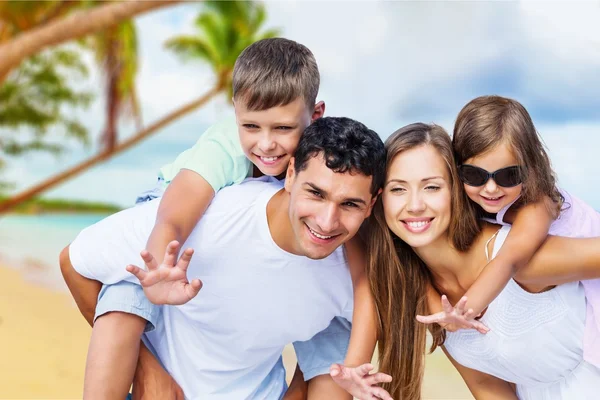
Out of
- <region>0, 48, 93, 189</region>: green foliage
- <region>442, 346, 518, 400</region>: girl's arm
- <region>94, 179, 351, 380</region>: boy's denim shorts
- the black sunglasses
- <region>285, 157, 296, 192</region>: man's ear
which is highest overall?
the black sunglasses

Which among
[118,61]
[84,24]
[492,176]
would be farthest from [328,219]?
[118,61]

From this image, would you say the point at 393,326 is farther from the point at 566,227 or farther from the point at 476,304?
the point at 566,227

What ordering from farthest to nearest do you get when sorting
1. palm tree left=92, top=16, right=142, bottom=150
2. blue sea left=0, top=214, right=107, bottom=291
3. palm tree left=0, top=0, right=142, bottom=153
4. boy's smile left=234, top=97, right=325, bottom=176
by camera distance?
blue sea left=0, top=214, right=107, bottom=291 → palm tree left=92, top=16, right=142, bottom=150 → palm tree left=0, top=0, right=142, bottom=153 → boy's smile left=234, top=97, right=325, bottom=176

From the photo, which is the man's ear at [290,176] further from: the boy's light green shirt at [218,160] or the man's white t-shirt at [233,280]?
the boy's light green shirt at [218,160]

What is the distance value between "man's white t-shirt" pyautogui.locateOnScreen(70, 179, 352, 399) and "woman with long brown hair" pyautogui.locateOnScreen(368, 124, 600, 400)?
8.5 inches

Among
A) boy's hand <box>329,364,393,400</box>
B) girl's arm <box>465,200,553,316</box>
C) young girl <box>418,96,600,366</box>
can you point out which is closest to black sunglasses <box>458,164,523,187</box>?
young girl <box>418,96,600,366</box>

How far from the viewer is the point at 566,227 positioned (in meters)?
2.84

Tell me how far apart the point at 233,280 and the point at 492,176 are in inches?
39.5

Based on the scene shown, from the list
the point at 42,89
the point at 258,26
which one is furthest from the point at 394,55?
the point at 42,89

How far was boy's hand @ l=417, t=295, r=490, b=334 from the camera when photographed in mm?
2594

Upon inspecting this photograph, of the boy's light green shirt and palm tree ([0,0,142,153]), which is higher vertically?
the boy's light green shirt

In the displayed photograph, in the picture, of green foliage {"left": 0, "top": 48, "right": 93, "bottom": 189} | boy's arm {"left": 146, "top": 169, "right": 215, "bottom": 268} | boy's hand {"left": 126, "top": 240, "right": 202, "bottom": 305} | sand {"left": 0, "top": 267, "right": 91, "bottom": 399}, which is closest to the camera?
boy's hand {"left": 126, "top": 240, "right": 202, "bottom": 305}

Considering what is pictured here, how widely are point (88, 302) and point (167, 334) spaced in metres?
0.34

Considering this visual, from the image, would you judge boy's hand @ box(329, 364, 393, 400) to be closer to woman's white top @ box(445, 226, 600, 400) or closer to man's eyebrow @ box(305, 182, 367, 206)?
woman's white top @ box(445, 226, 600, 400)
